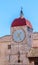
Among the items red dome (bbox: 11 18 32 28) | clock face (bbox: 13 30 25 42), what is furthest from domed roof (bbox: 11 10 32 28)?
clock face (bbox: 13 30 25 42)

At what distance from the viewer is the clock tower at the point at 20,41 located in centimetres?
3156

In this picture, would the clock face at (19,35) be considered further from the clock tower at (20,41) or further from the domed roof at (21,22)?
the domed roof at (21,22)

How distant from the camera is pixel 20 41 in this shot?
3167 centimetres

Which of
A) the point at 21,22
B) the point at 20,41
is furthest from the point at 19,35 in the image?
the point at 21,22

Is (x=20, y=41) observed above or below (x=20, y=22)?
below

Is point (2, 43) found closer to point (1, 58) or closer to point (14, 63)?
point (1, 58)

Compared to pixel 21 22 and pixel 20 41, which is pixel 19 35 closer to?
pixel 20 41

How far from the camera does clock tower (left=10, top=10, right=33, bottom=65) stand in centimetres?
3156

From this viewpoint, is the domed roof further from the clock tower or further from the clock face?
the clock face

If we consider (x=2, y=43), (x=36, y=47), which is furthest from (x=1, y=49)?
(x=36, y=47)

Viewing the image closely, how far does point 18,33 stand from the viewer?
3159 cm

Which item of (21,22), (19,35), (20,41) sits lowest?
(20,41)

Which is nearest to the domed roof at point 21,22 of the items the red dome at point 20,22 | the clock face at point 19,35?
the red dome at point 20,22

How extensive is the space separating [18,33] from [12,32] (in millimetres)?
771
